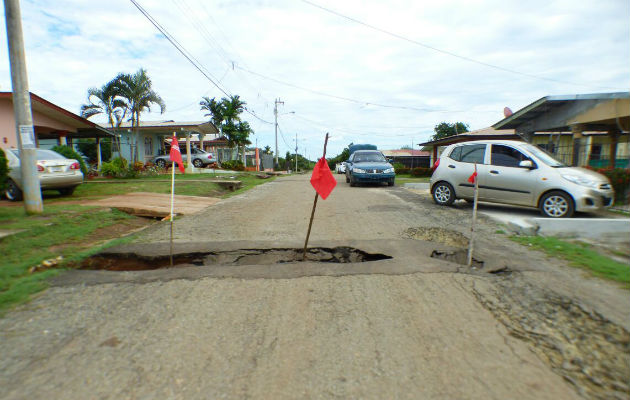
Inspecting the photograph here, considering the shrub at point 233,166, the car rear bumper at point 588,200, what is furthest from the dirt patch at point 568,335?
the shrub at point 233,166

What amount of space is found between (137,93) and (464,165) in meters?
22.5

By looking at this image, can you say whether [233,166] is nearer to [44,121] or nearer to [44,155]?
[44,121]

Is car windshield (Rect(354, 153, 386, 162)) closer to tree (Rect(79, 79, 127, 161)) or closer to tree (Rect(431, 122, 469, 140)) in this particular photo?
tree (Rect(79, 79, 127, 161))

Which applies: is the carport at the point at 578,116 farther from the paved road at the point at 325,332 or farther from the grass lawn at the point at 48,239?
the grass lawn at the point at 48,239

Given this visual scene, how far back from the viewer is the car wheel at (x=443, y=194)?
9414 millimetres

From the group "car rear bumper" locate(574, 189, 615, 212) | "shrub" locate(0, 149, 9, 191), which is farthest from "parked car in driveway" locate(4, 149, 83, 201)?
"car rear bumper" locate(574, 189, 615, 212)

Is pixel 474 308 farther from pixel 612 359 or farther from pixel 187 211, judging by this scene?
pixel 187 211

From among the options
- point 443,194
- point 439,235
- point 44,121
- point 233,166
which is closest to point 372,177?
point 443,194

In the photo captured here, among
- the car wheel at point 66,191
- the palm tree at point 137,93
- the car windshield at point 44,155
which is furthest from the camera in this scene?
the palm tree at point 137,93

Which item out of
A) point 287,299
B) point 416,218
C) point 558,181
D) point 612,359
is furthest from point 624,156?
point 287,299

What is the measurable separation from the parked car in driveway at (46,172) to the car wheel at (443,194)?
10493mm

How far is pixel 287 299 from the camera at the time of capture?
360 centimetres

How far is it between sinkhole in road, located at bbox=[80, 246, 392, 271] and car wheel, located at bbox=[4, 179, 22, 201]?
7.41 meters

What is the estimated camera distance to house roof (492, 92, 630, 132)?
10398 millimetres
